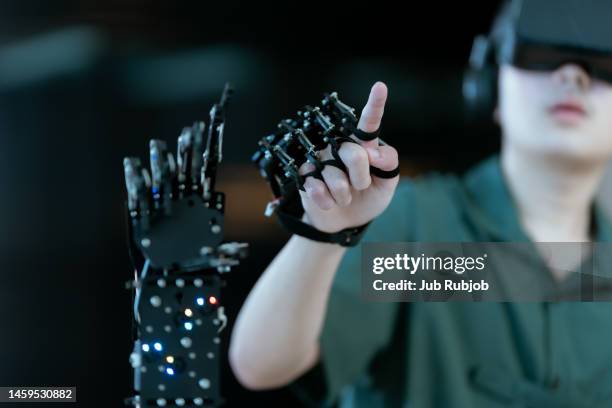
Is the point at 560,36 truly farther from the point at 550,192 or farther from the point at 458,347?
the point at 458,347

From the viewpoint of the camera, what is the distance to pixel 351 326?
141cm

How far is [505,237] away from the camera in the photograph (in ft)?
4.99

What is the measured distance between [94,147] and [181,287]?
60 centimetres

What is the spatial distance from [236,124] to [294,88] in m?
0.14

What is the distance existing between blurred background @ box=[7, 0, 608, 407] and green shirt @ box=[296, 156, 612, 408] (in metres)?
0.24

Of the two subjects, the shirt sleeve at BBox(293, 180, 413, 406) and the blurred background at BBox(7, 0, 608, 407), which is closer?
the shirt sleeve at BBox(293, 180, 413, 406)

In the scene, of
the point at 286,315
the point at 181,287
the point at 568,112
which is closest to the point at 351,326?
the point at 286,315

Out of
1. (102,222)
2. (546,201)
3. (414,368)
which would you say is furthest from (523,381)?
(102,222)

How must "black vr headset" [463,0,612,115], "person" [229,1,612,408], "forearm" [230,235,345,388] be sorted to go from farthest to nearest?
1. "black vr headset" [463,0,612,115]
2. "person" [229,1,612,408]
3. "forearm" [230,235,345,388]

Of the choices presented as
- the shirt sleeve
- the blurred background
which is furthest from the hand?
the blurred background

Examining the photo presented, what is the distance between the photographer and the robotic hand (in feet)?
3.40

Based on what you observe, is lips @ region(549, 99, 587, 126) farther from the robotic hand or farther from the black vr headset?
the robotic hand

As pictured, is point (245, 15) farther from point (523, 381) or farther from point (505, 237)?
point (523, 381)

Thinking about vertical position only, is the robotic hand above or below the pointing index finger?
below
